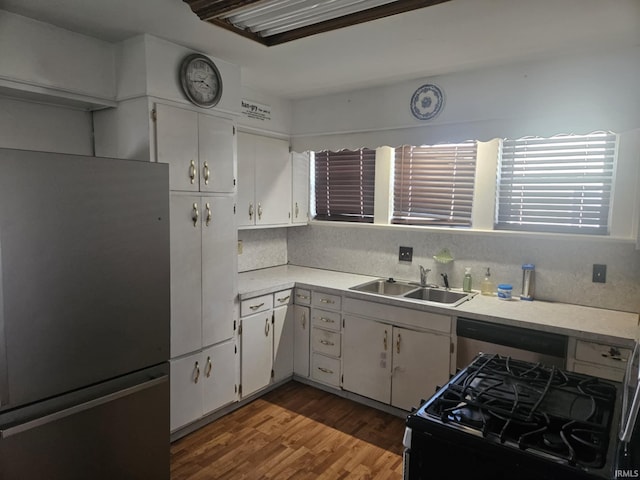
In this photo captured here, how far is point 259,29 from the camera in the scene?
2205 mm

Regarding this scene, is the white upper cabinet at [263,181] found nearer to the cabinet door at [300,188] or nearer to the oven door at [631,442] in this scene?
the cabinet door at [300,188]

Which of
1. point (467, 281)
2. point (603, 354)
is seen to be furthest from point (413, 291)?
point (603, 354)

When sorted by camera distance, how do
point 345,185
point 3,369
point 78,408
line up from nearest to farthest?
point 3,369
point 78,408
point 345,185

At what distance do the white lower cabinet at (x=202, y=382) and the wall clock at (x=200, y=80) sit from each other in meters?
1.62

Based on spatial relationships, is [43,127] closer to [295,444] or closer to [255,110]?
[255,110]

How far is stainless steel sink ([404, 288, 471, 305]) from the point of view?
10.2ft

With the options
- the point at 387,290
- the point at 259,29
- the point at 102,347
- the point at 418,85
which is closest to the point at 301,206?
the point at 387,290

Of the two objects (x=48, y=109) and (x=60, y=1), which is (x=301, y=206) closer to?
(x=48, y=109)

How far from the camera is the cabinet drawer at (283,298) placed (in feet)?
10.9

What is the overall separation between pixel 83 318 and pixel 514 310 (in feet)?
7.78

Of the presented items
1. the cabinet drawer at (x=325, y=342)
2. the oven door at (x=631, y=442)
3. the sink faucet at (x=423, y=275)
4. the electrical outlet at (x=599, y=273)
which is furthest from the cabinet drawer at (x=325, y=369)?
the oven door at (x=631, y=442)

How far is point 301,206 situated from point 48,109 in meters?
2.10

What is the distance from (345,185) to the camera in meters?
3.83

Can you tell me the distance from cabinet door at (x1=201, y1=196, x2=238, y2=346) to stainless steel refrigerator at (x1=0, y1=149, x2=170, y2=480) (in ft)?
2.12
